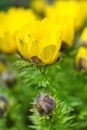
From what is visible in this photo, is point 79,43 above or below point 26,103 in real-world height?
above

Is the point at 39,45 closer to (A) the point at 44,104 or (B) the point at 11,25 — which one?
(A) the point at 44,104

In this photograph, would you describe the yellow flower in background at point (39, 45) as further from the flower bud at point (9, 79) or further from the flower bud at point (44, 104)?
the flower bud at point (9, 79)

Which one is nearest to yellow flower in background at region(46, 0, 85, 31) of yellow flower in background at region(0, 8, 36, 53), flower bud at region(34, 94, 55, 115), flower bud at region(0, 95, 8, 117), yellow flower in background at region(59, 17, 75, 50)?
yellow flower in background at region(0, 8, 36, 53)

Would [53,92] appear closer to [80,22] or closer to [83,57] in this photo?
[83,57]

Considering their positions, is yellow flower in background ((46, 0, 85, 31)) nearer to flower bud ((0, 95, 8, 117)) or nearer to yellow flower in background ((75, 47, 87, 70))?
yellow flower in background ((75, 47, 87, 70))

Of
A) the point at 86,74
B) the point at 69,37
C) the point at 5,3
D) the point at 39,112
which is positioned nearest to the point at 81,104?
the point at 86,74

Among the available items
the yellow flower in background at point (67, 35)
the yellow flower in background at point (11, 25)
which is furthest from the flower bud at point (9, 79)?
the yellow flower in background at point (67, 35)
